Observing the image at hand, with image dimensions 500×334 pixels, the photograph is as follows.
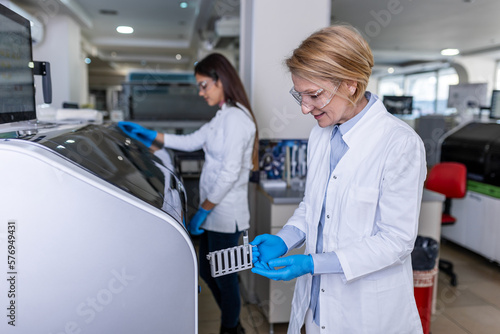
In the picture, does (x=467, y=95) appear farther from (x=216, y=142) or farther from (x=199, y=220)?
(x=199, y=220)

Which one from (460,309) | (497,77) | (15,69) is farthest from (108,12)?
(497,77)

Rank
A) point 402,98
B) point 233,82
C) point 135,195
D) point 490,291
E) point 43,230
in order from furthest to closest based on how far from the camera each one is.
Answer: point 402,98 → point 490,291 → point 233,82 → point 135,195 → point 43,230

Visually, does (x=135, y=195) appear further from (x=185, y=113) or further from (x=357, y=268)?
(x=185, y=113)

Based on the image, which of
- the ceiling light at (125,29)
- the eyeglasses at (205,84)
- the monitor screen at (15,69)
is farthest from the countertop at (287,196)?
the ceiling light at (125,29)

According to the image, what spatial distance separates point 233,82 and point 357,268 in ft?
4.75

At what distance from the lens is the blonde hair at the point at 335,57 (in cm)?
117

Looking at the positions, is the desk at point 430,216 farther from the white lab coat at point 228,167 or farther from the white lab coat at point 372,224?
the white lab coat at point 372,224

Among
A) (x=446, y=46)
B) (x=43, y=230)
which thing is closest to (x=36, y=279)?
(x=43, y=230)

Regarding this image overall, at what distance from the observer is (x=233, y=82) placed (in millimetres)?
2354

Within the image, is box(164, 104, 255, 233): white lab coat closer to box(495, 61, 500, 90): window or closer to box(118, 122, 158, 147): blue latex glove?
box(118, 122, 158, 147): blue latex glove

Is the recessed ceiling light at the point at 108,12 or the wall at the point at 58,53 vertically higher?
the recessed ceiling light at the point at 108,12

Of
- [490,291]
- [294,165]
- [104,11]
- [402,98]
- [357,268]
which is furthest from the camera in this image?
[402,98]

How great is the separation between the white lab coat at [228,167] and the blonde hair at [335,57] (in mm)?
1087

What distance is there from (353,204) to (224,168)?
114cm
